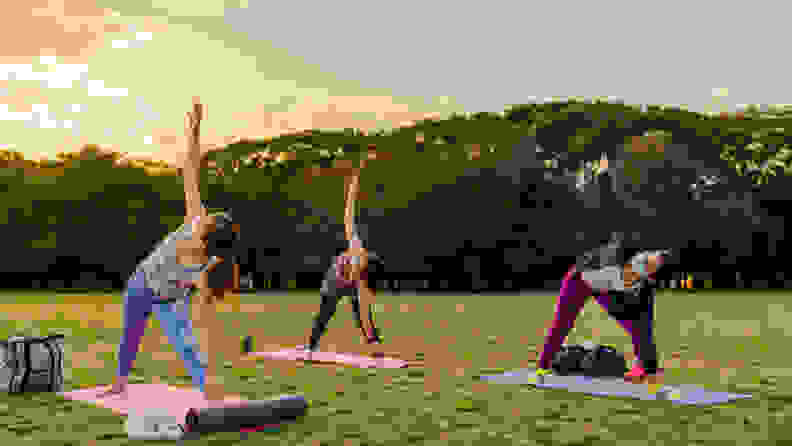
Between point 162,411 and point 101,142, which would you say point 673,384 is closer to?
point 162,411

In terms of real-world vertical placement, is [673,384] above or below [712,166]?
below

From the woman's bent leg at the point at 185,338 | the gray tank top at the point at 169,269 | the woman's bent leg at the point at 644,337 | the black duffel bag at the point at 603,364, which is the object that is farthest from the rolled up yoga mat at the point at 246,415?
the black duffel bag at the point at 603,364

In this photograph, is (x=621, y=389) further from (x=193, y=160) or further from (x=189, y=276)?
(x=193, y=160)

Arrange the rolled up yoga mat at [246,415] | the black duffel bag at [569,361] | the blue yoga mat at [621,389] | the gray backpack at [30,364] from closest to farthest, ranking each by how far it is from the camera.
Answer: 1. the rolled up yoga mat at [246,415]
2. the blue yoga mat at [621,389]
3. the gray backpack at [30,364]
4. the black duffel bag at [569,361]

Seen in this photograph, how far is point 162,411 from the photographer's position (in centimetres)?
975

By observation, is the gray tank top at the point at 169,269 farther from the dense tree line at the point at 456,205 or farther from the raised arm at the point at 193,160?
the dense tree line at the point at 456,205

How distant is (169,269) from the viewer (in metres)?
10.9

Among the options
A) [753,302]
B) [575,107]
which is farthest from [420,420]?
[575,107]

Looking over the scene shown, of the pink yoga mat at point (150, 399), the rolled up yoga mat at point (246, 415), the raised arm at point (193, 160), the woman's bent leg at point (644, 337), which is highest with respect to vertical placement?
the raised arm at point (193, 160)

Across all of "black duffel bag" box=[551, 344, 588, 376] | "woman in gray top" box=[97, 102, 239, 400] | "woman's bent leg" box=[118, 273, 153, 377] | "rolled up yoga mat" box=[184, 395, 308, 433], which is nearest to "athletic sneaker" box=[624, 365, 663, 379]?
"black duffel bag" box=[551, 344, 588, 376]

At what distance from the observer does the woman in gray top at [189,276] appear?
10398 mm

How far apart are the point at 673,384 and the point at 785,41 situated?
63139 mm

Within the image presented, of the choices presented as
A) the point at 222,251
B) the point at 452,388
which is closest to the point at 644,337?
the point at 452,388

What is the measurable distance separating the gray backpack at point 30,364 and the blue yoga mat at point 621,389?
17.9 feet
